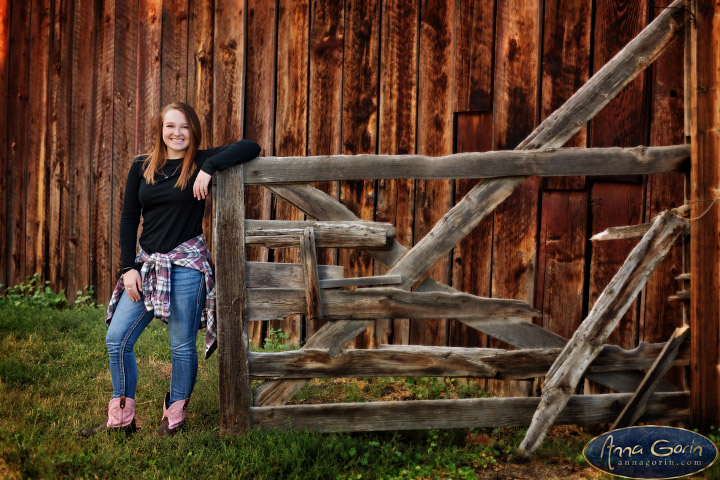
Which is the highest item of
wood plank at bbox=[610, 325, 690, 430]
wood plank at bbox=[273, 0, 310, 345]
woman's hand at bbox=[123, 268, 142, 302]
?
wood plank at bbox=[273, 0, 310, 345]

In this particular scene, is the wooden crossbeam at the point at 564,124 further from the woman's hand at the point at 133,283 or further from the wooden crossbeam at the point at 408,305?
the woman's hand at the point at 133,283

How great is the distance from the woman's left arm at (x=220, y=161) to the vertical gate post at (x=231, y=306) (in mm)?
70

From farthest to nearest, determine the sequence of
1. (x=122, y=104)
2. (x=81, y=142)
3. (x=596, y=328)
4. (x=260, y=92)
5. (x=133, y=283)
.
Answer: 1. (x=81, y=142)
2. (x=122, y=104)
3. (x=260, y=92)
4. (x=133, y=283)
5. (x=596, y=328)

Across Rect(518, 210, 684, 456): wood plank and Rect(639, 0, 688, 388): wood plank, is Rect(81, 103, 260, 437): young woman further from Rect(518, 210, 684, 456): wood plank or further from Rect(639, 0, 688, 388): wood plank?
Rect(639, 0, 688, 388): wood plank

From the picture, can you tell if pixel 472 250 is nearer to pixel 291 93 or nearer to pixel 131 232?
pixel 291 93

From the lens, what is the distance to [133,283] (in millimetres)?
3406

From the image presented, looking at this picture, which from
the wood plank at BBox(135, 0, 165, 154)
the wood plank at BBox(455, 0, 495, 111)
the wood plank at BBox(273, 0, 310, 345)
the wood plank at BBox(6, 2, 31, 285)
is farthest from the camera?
the wood plank at BBox(6, 2, 31, 285)

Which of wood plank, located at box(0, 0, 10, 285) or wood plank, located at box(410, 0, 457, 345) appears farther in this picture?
wood plank, located at box(0, 0, 10, 285)

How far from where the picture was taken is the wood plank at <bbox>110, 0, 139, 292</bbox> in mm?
6109

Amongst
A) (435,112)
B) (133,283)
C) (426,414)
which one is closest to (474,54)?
(435,112)

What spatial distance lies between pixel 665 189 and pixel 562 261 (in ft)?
2.59

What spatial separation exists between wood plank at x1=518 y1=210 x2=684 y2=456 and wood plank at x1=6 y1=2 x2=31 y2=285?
6.73m

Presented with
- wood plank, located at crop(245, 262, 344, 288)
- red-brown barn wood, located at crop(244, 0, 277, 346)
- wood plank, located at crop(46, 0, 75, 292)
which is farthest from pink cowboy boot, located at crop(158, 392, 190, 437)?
wood plank, located at crop(46, 0, 75, 292)

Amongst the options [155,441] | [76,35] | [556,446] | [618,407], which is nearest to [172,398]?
[155,441]
